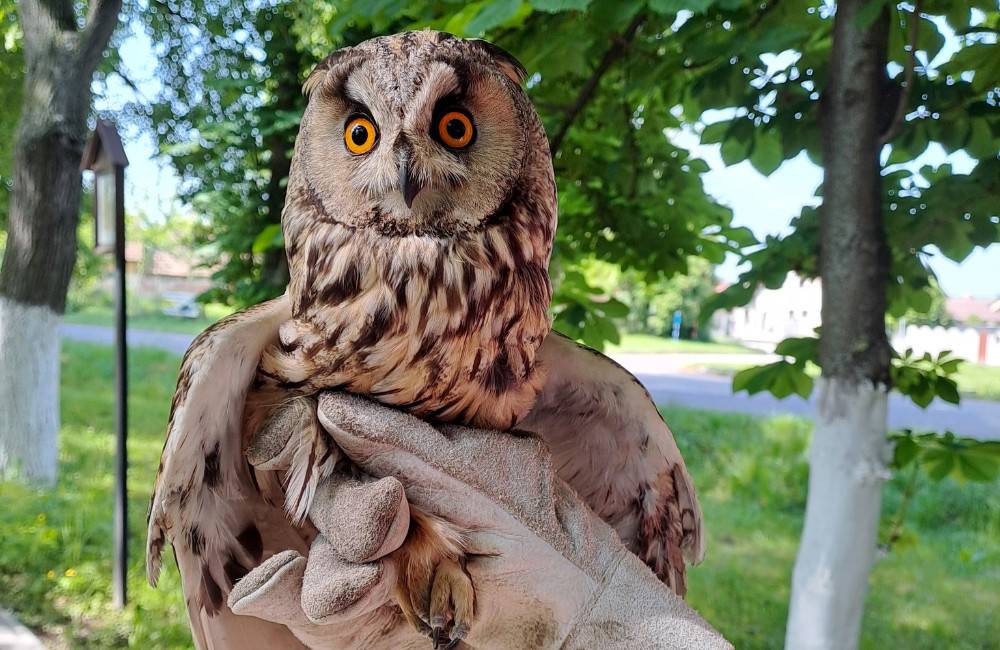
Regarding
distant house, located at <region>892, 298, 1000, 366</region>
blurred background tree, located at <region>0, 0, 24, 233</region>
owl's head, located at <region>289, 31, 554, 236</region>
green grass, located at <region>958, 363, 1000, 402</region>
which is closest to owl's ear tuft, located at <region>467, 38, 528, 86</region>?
owl's head, located at <region>289, 31, 554, 236</region>

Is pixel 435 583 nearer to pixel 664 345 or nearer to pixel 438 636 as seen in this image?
pixel 438 636

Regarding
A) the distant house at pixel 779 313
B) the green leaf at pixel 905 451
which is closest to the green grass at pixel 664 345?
the distant house at pixel 779 313

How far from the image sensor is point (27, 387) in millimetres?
4043

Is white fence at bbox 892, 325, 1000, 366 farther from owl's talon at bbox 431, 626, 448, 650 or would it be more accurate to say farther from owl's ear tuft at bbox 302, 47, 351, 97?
owl's ear tuft at bbox 302, 47, 351, 97

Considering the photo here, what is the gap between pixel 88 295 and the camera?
8.66m

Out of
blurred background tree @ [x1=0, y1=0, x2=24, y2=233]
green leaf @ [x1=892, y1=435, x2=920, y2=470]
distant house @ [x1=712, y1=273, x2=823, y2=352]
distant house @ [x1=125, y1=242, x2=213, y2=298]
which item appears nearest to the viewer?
green leaf @ [x1=892, y1=435, x2=920, y2=470]

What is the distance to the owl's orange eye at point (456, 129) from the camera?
818mm

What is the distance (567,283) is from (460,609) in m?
1.31

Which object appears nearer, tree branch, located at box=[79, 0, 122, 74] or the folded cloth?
the folded cloth

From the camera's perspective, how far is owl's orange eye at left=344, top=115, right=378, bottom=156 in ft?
2.69

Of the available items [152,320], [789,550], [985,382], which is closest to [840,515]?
[789,550]

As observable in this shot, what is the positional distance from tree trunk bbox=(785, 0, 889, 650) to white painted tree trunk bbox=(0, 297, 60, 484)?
14.0 feet

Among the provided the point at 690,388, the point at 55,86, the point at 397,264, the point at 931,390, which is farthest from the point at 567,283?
the point at 690,388

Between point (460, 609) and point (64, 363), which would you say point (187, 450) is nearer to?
point (460, 609)
